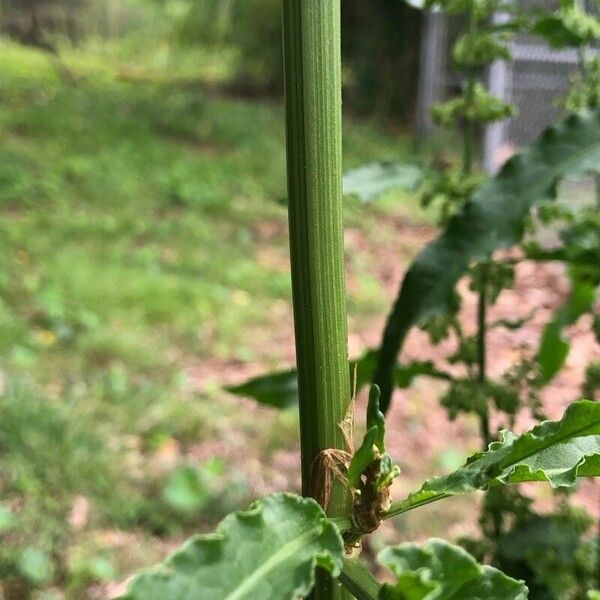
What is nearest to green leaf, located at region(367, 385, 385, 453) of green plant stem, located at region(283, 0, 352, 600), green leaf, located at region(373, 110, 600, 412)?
green plant stem, located at region(283, 0, 352, 600)

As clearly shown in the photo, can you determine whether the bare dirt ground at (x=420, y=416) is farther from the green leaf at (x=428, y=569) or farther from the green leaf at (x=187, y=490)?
the green leaf at (x=428, y=569)

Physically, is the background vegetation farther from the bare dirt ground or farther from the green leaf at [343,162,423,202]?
the green leaf at [343,162,423,202]

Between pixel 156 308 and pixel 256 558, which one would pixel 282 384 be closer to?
pixel 256 558

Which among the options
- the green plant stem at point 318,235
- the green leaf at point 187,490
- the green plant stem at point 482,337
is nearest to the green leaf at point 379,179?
the green plant stem at point 482,337

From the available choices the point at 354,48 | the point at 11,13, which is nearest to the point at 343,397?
the point at 354,48

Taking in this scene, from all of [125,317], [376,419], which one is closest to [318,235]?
[376,419]
